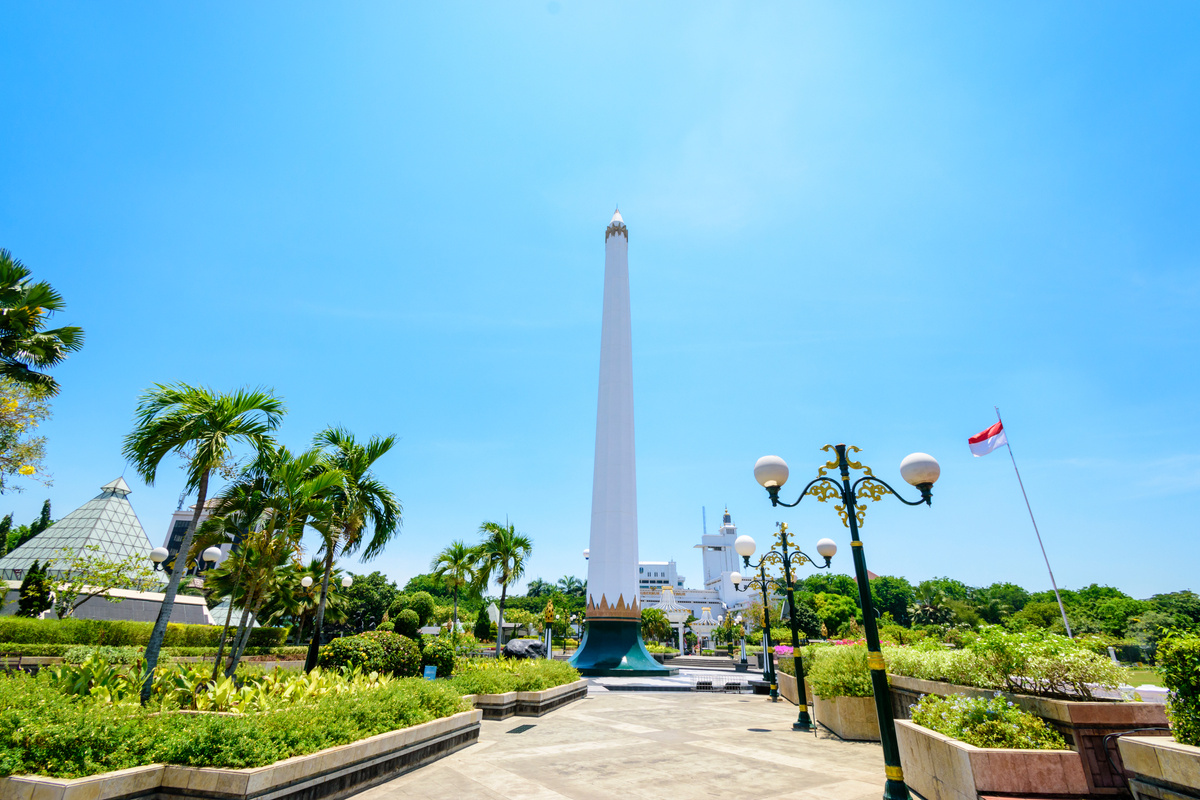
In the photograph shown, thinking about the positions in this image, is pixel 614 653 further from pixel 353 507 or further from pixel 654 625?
pixel 654 625

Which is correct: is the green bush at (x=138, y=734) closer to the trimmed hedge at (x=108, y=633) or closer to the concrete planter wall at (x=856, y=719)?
the concrete planter wall at (x=856, y=719)

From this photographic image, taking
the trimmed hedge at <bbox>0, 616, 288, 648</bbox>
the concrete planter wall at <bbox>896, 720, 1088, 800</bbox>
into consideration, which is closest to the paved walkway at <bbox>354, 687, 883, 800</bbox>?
the concrete planter wall at <bbox>896, 720, 1088, 800</bbox>

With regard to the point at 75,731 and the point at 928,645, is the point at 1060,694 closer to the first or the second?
the point at 928,645

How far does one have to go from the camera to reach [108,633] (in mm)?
28172

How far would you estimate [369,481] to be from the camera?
61.6 ft

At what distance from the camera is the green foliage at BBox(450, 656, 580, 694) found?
13.2 meters

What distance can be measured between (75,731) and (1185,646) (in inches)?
382

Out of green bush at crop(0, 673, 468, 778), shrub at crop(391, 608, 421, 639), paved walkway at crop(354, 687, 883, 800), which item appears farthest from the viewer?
shrub at crop(391, 608, 421, 639)

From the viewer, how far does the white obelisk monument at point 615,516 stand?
28094 millimetres

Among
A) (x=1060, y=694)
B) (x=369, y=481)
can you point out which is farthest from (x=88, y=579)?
(x=1060, y=694)

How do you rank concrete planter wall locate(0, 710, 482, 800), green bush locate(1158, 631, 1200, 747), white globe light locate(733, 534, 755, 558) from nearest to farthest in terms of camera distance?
1. green bush locate(1158, 631, 1200, 747)
2. concrete planter wall locate(0, 710, 482, 800)
3. white globe light locate(733, 534, 755, 558)

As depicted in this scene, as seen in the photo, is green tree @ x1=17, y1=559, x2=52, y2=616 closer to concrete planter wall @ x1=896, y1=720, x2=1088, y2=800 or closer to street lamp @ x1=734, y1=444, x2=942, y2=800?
street lamp @ x1=734, y1=444, x2=942, y2=800

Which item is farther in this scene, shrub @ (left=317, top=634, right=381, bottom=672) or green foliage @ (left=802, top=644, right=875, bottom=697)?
shrub @ (left=317, top=634, right=381, bottom=672)

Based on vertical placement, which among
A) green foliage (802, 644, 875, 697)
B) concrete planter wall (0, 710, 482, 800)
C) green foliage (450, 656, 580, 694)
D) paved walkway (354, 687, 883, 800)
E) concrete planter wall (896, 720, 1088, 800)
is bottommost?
paved walkway (354, 687, 883, 800)
